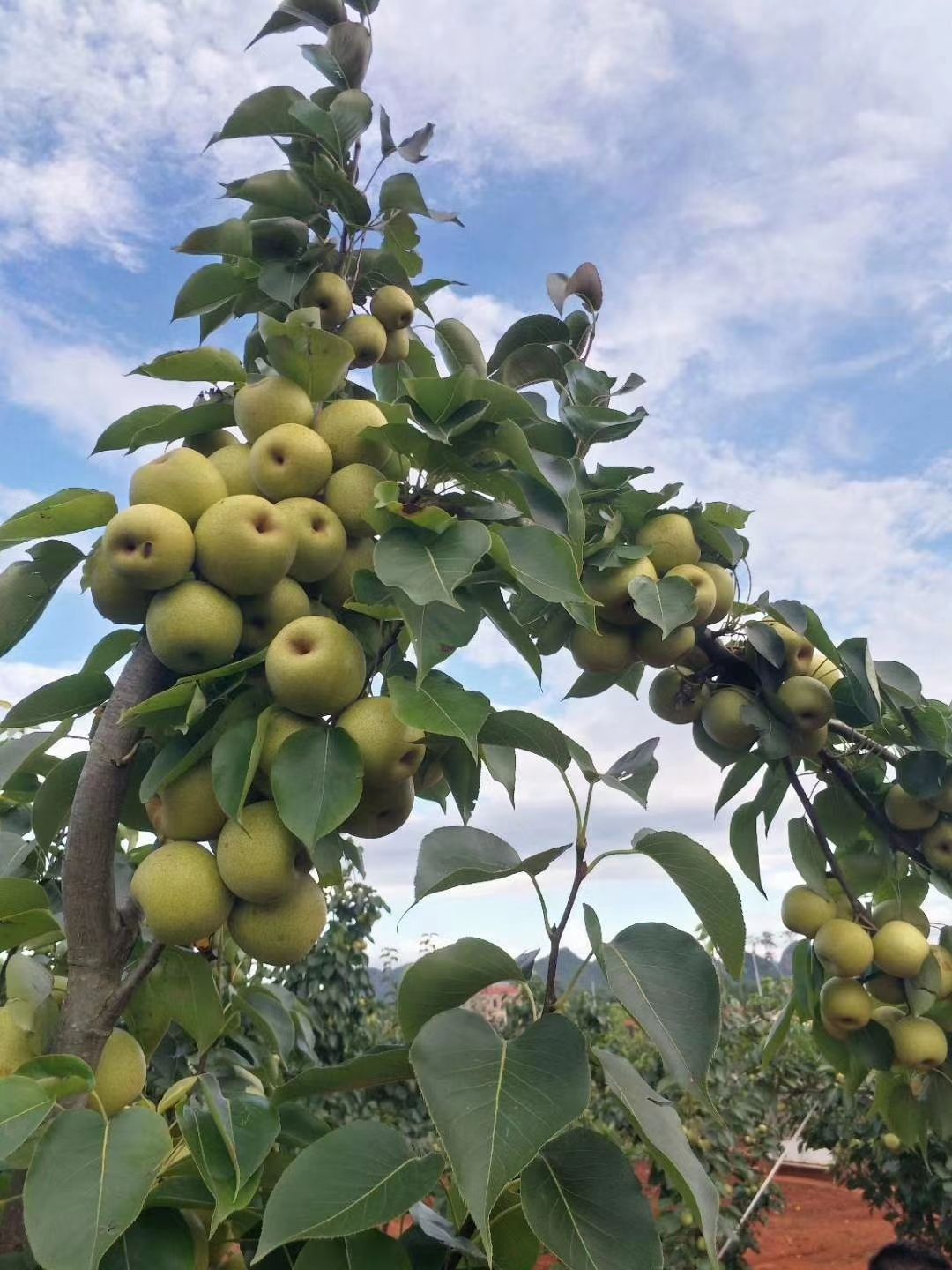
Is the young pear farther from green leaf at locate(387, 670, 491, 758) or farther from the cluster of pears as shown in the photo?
the cluster of pears

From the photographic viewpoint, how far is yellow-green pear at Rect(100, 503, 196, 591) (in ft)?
4.66

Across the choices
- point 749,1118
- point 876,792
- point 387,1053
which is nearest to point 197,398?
point 387,1053

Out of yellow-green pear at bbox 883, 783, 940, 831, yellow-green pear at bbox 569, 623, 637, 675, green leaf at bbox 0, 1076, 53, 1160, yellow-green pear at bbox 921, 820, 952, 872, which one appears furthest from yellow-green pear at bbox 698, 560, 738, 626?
green leaf at bbox 0, 1076, 53, 1160

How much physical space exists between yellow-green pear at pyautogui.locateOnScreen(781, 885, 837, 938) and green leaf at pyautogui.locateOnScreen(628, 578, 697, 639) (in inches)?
36.1

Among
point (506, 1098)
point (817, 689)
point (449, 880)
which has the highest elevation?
point (817, 689)

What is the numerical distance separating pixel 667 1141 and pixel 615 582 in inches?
39.4

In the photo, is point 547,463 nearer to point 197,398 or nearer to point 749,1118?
point 197,398

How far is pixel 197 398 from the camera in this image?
1698 millimetres

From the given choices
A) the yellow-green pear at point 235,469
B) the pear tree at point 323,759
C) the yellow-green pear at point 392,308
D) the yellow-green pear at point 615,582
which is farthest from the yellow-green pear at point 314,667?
the yellow-green pear at point 392,308

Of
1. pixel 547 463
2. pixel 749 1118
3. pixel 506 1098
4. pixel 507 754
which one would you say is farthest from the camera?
pixel 749 1118

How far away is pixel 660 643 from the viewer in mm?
2025

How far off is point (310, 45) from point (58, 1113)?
6.70 ft

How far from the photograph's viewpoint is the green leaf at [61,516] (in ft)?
5.02

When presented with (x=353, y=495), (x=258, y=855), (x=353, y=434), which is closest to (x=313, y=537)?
(x=353, y=495)
